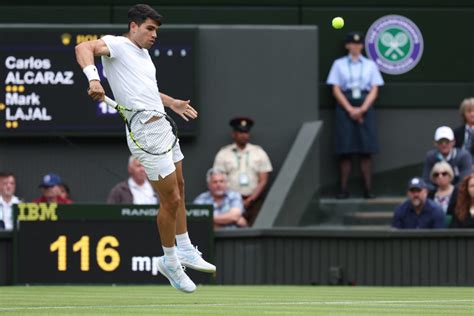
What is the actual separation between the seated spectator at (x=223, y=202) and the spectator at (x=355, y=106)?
84.8 inches

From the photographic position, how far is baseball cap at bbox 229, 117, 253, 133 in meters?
17.5

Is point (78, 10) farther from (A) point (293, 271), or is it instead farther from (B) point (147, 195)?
(A) point (293, 271)

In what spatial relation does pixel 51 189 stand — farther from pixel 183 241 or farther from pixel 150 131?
pixel 150 131

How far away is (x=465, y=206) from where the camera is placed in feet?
50.5

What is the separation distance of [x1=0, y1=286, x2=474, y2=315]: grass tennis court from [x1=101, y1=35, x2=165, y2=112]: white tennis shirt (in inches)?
60.1

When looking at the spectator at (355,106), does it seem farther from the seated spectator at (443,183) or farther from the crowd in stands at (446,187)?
the seated spectator at (443,183)

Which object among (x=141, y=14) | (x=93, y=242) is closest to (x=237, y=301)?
(x=141, y=14)

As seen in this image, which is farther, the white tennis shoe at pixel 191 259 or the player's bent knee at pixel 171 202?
the white tennis shoe at pixel 191 259

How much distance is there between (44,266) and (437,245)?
13.5 feet

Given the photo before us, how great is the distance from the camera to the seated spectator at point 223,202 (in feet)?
53.5

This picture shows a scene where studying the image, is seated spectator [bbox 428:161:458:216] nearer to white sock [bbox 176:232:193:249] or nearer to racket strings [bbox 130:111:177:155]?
white sock [bbox 176:232:193:249]

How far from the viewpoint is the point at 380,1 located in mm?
19500

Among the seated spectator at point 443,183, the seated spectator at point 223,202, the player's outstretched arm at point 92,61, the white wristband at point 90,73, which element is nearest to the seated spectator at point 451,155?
the seated spectator at point 443,183

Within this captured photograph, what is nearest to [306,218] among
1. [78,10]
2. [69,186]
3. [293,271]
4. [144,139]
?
[293,271]
